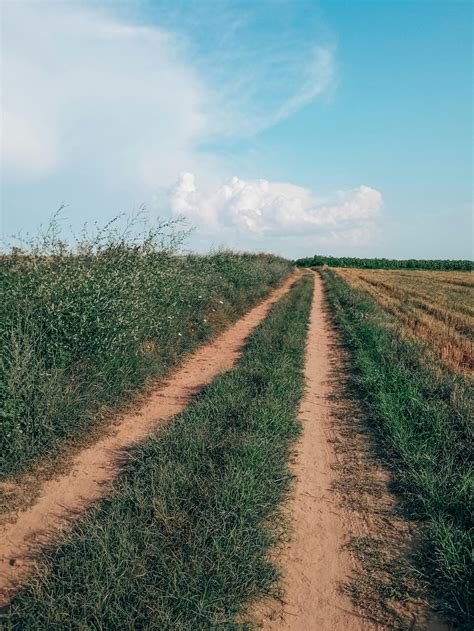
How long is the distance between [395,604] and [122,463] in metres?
3.21

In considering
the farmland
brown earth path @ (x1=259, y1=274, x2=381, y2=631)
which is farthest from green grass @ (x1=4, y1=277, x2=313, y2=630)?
brown earth path @ (x1=259, y1=274, x2=381, y2=631)

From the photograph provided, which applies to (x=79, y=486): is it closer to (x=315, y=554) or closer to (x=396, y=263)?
(x=315, y=554)

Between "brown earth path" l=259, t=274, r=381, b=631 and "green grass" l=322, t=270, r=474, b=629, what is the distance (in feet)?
2.13

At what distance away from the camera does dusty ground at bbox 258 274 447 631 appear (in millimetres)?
2959

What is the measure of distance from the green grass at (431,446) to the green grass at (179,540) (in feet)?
4.05

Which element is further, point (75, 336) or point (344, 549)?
point (75, 336)

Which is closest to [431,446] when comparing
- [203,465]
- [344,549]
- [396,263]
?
[344,549]

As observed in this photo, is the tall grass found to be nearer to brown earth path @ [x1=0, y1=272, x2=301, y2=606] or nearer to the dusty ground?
brown earth path @ [x1=0, y1=272, x2=301, y2=606]

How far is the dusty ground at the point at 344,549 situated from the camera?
9.71 ft

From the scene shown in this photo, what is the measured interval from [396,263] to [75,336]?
79086 mm

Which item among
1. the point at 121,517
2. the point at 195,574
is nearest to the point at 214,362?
the point at 121,517

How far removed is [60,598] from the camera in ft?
9.41

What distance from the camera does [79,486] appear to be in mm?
4586

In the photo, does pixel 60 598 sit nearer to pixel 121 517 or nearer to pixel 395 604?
pixel 121 517
